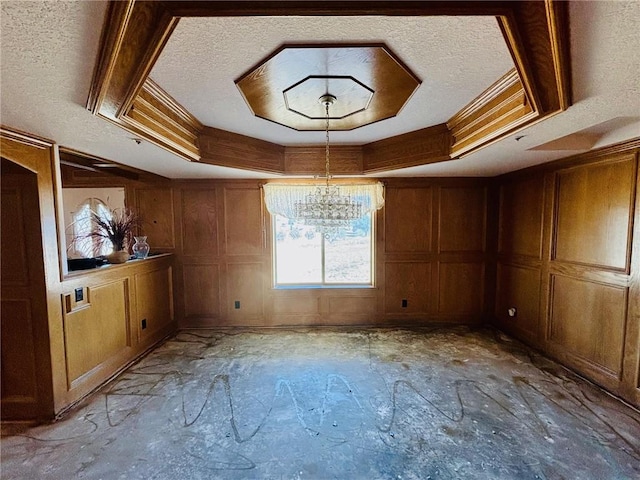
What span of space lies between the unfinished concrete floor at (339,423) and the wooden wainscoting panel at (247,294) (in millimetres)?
984

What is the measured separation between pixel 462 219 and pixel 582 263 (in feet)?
5.19

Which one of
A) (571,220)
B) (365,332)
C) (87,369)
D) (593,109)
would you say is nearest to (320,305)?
(365,332)

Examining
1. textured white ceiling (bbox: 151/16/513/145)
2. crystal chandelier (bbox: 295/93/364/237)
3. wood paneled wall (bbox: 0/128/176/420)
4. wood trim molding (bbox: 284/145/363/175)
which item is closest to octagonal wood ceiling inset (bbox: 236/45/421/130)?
textured white ceiling (bbox: 151/16/513/145)

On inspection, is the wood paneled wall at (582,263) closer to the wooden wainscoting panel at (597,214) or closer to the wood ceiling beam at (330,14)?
the wooden wainscoting panel at (597,214)

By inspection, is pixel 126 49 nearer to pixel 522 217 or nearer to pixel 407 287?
pixel 407 287

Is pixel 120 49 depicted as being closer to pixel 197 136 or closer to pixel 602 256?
pixel 197 136

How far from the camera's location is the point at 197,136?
285 centimetres

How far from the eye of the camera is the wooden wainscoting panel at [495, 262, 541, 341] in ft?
11.6

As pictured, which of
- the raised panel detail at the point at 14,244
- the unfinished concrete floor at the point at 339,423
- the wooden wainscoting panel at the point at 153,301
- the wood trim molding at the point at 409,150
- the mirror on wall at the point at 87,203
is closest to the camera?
the unfinished concrete floor at the point at 339,423

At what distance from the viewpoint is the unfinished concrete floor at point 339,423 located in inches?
71.5

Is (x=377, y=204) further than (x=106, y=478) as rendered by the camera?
Yes

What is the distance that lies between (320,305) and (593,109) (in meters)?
3.64

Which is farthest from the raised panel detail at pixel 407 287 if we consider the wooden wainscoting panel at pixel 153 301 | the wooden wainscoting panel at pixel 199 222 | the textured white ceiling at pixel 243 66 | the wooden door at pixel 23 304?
the wooden door at pixel 23 304

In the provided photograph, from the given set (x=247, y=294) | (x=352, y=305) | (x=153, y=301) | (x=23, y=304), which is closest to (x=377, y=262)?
(x=352, y=305)
